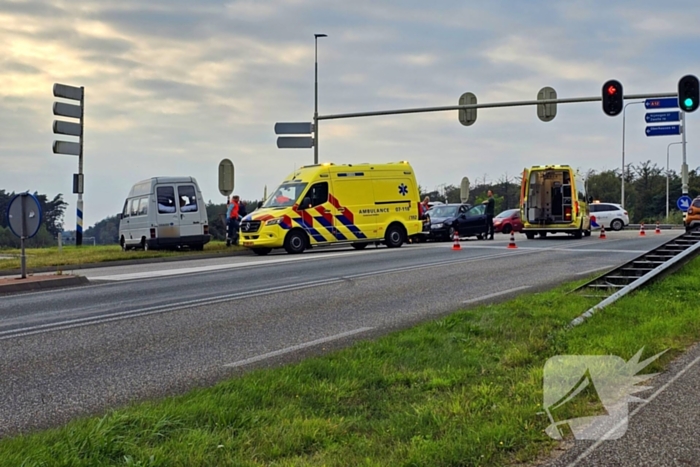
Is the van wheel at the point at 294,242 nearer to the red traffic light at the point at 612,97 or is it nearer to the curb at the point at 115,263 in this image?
the curb at the point at 115,263

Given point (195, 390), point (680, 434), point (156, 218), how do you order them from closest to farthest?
point (680, 434)
point (195, 390)
point (156, 218)

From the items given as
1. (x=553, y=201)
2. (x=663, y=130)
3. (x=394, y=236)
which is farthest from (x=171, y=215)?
(x=663, y=130)

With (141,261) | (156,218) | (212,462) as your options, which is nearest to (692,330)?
(212,462)

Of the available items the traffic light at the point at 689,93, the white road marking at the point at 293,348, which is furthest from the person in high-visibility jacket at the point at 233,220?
the white road marking at the point at 293,348

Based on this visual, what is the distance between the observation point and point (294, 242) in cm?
2214

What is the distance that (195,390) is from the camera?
5832 millimetres

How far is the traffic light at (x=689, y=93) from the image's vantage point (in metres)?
21.2

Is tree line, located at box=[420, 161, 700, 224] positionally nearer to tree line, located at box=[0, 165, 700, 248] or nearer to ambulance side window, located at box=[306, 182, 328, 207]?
tree line, located at box=[0, 165, 700, 248]

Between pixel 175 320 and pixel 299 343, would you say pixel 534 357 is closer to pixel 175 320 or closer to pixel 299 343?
pixel 299 343

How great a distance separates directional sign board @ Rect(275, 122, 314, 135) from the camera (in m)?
28.2

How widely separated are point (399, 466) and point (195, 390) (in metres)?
2.31

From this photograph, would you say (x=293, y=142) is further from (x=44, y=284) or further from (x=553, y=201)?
(x=44, y=284)

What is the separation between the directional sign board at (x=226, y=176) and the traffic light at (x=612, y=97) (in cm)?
1255

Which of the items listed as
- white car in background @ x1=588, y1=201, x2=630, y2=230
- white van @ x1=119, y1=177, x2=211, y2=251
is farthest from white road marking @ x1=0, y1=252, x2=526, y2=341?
white car in background @ x1=588, y1=201, x2=630, y2=230
